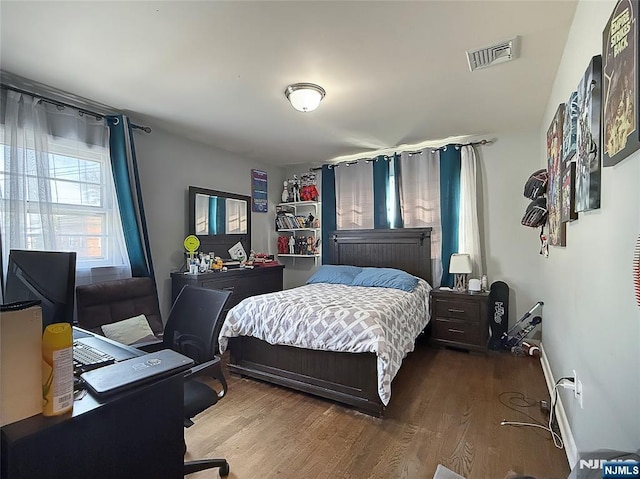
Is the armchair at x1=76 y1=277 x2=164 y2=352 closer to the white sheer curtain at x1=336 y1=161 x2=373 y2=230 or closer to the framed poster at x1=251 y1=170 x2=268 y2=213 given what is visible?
the framed poster at x1=251 y1=170 x2=268 y2=213

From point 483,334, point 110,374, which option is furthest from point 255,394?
point 483,334

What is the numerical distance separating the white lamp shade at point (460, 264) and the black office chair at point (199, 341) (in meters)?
2.73

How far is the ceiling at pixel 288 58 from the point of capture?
66.8 inches

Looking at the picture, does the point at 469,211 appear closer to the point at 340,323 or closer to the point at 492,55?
the point at 492,55

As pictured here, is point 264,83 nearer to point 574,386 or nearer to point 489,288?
point 574,386

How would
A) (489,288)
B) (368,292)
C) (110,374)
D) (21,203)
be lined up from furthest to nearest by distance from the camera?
1. (489,288)
2. (368,292)
3. (21,203)
4. (110,374)

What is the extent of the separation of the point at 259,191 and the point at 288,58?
2961 mm

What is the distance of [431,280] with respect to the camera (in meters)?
4.08

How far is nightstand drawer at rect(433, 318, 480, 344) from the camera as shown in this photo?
3.47 meters

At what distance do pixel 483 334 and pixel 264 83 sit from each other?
3.26 metres

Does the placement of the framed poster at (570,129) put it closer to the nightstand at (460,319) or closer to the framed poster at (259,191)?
the nightstand at (460,319)

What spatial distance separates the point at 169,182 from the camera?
12.0 feet

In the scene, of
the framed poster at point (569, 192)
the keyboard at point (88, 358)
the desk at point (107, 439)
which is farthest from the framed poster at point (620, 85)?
the keyboard at point (88, 358)

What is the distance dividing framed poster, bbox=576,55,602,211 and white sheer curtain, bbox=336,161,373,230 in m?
3.03
